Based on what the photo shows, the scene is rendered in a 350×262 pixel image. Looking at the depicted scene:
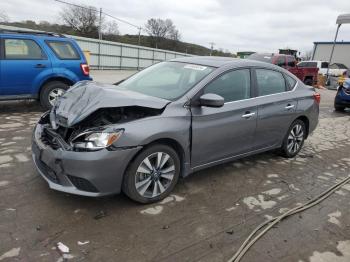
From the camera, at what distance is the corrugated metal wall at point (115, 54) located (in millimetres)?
23286

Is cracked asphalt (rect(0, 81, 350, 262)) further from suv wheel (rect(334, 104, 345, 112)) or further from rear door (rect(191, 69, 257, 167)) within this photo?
suv wheel (rect(334, 104, 345, 112))

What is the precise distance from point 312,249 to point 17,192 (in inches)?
122

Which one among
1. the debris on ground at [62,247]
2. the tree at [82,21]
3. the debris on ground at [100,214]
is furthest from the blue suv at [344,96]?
the tree at [82,21]

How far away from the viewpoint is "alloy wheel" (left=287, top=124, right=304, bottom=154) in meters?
5.78

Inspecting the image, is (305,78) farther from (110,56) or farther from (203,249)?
(203,249)

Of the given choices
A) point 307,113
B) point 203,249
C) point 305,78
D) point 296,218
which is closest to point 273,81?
point 307,113

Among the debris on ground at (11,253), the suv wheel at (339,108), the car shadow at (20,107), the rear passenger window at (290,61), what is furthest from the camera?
the rear passenger window at (290,61)

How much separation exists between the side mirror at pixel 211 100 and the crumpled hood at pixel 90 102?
405mm

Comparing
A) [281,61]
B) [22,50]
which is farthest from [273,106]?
[281,61]

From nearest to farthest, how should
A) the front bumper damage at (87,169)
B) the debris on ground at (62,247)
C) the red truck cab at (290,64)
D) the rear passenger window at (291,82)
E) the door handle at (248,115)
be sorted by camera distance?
1. the debris on ground at (62,247)
2. the front bumper damage at (87,169)
3. the door handle at (248,115)
4. the rear passenger window at (291,82)
5. the red truck cab at (290,64)

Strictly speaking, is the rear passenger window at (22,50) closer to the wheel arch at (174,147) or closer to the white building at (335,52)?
the wheel arch at (174,147)

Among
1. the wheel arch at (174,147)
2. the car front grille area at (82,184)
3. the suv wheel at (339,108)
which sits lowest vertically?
the suv wheel at (339,108)

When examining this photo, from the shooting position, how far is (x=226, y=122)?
440 cm

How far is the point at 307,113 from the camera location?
19.3ft
